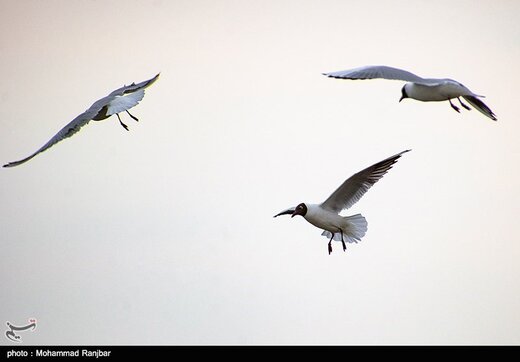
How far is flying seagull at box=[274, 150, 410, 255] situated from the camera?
33.8 ft

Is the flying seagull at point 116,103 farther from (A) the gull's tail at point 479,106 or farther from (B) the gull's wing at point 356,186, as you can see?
(A) the gull's tail at point 479,106

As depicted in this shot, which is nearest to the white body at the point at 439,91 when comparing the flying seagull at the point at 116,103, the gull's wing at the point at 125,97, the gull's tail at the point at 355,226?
the gull's tail at the point at 355,226

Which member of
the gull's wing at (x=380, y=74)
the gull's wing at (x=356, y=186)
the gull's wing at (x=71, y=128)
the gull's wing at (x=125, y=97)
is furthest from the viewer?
the gull's wing at (x=125, y=97)

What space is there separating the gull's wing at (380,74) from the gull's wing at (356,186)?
0.76m

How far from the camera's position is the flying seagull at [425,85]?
31.1 ft

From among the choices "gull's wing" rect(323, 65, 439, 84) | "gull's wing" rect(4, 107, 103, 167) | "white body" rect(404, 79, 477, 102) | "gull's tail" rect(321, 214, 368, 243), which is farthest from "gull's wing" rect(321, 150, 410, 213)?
"gull's wing" rect(4, 107, 103, 167)

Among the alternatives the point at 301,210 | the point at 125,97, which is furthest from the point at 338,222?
the point at 125,97

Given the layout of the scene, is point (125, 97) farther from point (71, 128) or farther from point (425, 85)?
point (425, 85)

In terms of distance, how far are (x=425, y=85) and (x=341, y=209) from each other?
1.40 m

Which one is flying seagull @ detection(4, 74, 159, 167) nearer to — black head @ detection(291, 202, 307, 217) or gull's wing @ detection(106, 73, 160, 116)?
gull's wing @ detection(106, 73, 160, 116)

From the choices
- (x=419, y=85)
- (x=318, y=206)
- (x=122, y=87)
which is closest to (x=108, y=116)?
(x=122, y=87)

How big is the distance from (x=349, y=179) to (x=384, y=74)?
110cm
